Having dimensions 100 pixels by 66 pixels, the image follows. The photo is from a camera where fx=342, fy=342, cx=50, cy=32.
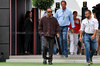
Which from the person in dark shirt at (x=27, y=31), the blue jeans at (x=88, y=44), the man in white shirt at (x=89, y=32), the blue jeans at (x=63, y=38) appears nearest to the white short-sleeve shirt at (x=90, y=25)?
the man in white shirt at (x=89, y=32)

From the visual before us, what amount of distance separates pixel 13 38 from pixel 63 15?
2.37 m

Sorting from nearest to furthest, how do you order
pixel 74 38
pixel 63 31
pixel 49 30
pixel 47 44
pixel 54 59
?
pixel 49 30, pixel 47 44, pixel 63 31, pixel 54 59, pixel 74 38

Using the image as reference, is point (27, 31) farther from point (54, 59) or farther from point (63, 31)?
point (63, 31)

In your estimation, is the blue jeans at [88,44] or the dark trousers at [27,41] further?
the dark trousers at [27,41]

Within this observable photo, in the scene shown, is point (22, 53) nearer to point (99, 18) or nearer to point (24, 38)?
point (24, 38)

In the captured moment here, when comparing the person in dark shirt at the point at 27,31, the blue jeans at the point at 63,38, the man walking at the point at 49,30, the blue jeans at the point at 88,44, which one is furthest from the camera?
the person in dark shirt at the point at 27,31

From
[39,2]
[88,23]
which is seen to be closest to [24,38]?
[39,2]

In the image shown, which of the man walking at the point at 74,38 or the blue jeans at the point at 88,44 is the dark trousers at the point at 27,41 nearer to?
the man walking at the point at 74,38

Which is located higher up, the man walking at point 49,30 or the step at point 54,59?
the man walking at point 49,30

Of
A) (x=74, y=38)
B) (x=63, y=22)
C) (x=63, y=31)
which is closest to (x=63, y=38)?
(x=63, y=31)

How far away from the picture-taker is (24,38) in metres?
14.3

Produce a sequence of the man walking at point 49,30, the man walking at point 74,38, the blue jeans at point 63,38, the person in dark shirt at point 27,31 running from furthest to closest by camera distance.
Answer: the person in dark shirt at point 27,31 < the man walking at point 74,38 < the blue jeans at point 63,38 < the man walking at point 49,30

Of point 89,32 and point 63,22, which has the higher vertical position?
point 63,22

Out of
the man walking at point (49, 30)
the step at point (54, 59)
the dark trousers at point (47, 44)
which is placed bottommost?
the step at point (54, 59)
